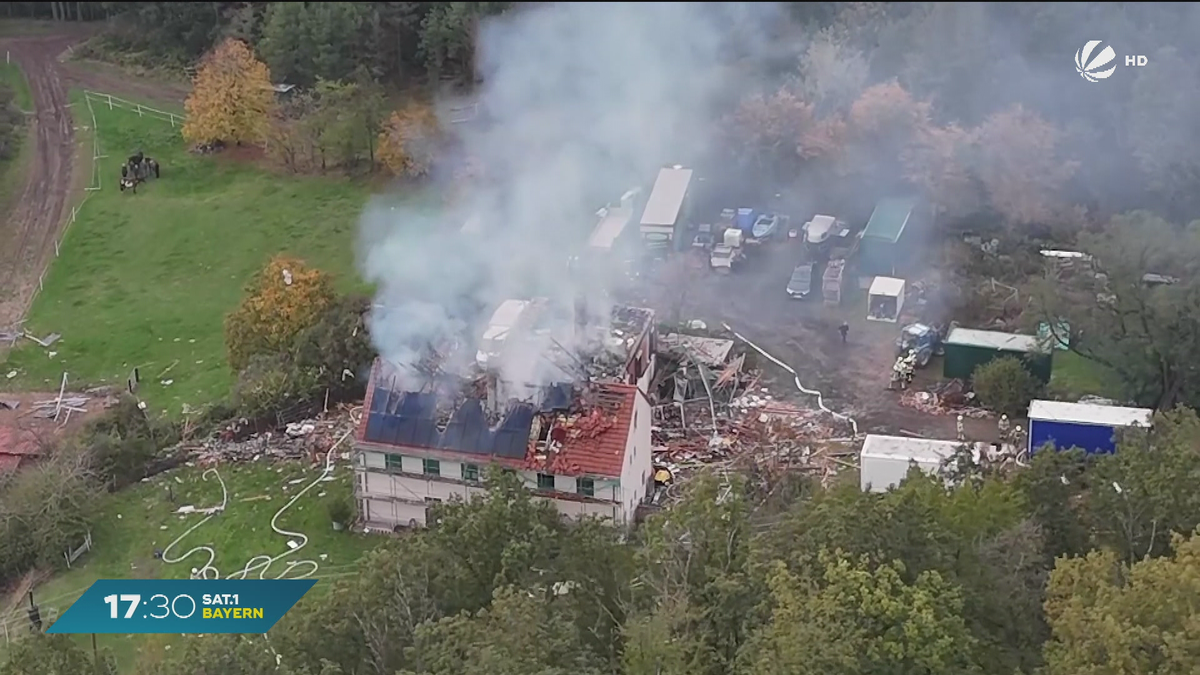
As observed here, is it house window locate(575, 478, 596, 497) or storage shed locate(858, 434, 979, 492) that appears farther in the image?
storage shed locate(858, 434, 979, 492)

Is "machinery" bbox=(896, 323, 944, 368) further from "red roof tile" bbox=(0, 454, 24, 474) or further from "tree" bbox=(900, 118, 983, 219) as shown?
"red roof tile" bbox=(0, 454, 24, 474)

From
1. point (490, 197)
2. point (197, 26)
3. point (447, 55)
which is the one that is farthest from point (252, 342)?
point (197, 26)

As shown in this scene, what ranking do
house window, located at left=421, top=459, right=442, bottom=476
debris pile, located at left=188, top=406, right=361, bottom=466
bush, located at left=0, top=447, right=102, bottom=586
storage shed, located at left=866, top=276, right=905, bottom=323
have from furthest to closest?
storage shed, located at left=866, top=276, right=905, bottom=323
debris pile, located at left=188, top=406, right=361, bottom=466
house window, located at left=421, top=459, right=442, bottom=476
bush, located at left=0, top=447, right=102, bottom=586

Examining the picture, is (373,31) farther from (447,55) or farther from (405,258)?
(405,258)

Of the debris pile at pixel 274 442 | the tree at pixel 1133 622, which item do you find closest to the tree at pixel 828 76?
the debris pile at pixel 274 442

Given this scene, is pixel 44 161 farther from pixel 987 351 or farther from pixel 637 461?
pixel 987 351

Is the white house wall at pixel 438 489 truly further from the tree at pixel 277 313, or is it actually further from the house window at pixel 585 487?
the tree at pixel 277 313

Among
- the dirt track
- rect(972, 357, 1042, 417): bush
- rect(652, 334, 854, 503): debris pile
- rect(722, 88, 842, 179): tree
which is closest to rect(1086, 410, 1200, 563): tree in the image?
rect(652, 334, 854, 503): debris pile
